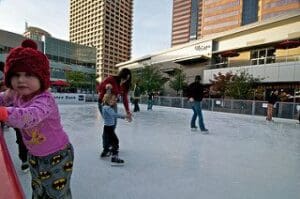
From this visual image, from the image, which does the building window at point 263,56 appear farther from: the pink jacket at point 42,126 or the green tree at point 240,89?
the pink jacket at point 42,126

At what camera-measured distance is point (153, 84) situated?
30.9 meters

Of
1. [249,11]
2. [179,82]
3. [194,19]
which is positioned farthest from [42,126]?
[194,19]

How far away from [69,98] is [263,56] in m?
17.4

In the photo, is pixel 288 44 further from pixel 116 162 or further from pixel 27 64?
pixel 27 64

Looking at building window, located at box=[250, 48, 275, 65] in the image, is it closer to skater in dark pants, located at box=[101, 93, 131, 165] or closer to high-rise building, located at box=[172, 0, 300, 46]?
high-rise building, located at box=[172, 0, 300, 46]

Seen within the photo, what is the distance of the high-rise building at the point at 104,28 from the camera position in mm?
118812

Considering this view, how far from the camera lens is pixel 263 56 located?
23.0 m

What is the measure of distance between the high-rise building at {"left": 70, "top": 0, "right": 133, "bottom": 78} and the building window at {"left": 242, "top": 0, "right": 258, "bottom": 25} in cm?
6432

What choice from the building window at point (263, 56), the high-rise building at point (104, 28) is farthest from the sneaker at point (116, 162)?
the high-rise building at point (104, 28)

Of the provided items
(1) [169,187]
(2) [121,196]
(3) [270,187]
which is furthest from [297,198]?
(2) [121,196]

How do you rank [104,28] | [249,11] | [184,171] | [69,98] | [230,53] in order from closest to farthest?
[184,171] < [69,98] < [230,53] < [249,11] < [104,28]

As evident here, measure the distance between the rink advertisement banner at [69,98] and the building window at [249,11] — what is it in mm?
58975

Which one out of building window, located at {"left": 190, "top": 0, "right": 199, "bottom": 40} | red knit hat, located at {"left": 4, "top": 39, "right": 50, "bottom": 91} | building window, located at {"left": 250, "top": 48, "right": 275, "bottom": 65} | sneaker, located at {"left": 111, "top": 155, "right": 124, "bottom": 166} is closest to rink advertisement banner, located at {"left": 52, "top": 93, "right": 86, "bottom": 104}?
building window, located at {"left": 250, "top": 48, "right": 275, "bottom": 65}

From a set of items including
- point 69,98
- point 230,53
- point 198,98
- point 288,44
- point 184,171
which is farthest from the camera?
point 230,53
